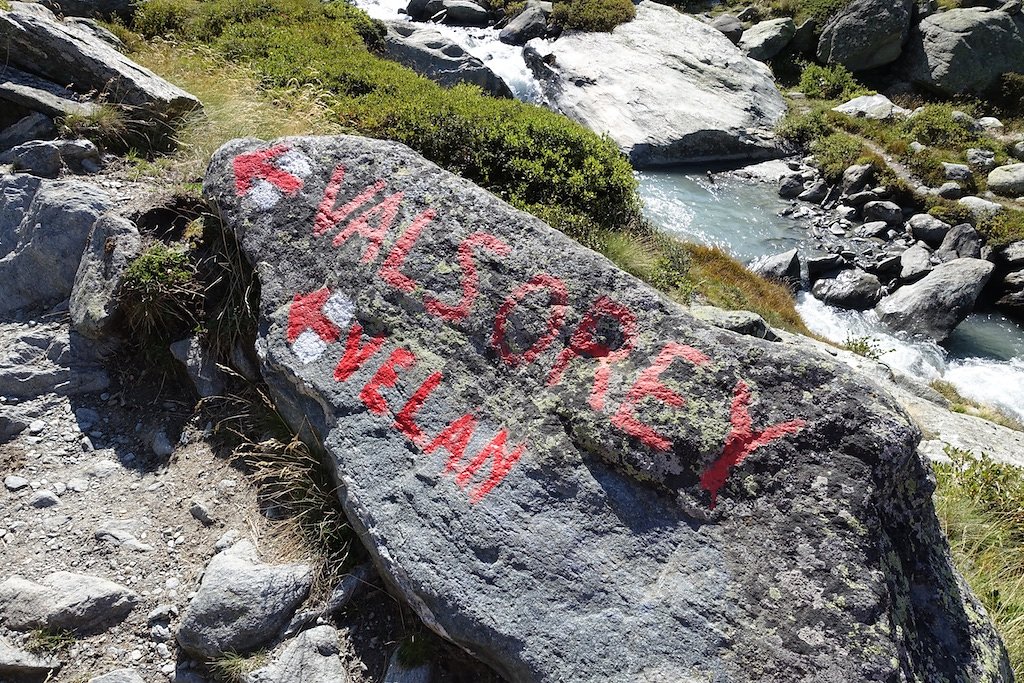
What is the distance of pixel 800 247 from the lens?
57.7 ft

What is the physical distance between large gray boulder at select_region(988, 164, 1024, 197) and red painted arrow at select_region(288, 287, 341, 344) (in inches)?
866

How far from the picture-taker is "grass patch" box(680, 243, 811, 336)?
12.0m

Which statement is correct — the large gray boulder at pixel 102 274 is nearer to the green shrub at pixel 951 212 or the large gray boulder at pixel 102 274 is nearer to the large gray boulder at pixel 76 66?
the large gray boulder at pixel 76 66

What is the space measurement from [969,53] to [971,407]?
1799 centimetres

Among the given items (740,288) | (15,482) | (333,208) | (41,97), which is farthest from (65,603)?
(740,288)

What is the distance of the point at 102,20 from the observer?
1160cm

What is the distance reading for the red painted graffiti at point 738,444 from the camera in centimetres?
377

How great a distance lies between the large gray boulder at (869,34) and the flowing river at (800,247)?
388 inches

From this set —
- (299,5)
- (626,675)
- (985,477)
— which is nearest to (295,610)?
(626,675)

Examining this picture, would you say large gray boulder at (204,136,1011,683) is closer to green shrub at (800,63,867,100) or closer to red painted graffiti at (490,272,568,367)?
red painted graffiti at (490,272,568,367)

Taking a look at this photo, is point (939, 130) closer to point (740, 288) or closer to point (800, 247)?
point (800, 247)

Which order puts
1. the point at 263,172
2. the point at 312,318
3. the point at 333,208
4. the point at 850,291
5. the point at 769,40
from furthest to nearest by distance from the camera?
the point at 769,40
the point at 850,291
the point at 263,172
the point at 333,208
the point at 312,318

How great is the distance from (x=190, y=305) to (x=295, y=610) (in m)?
2.93

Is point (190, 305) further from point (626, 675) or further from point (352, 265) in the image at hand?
point (626, 675)
